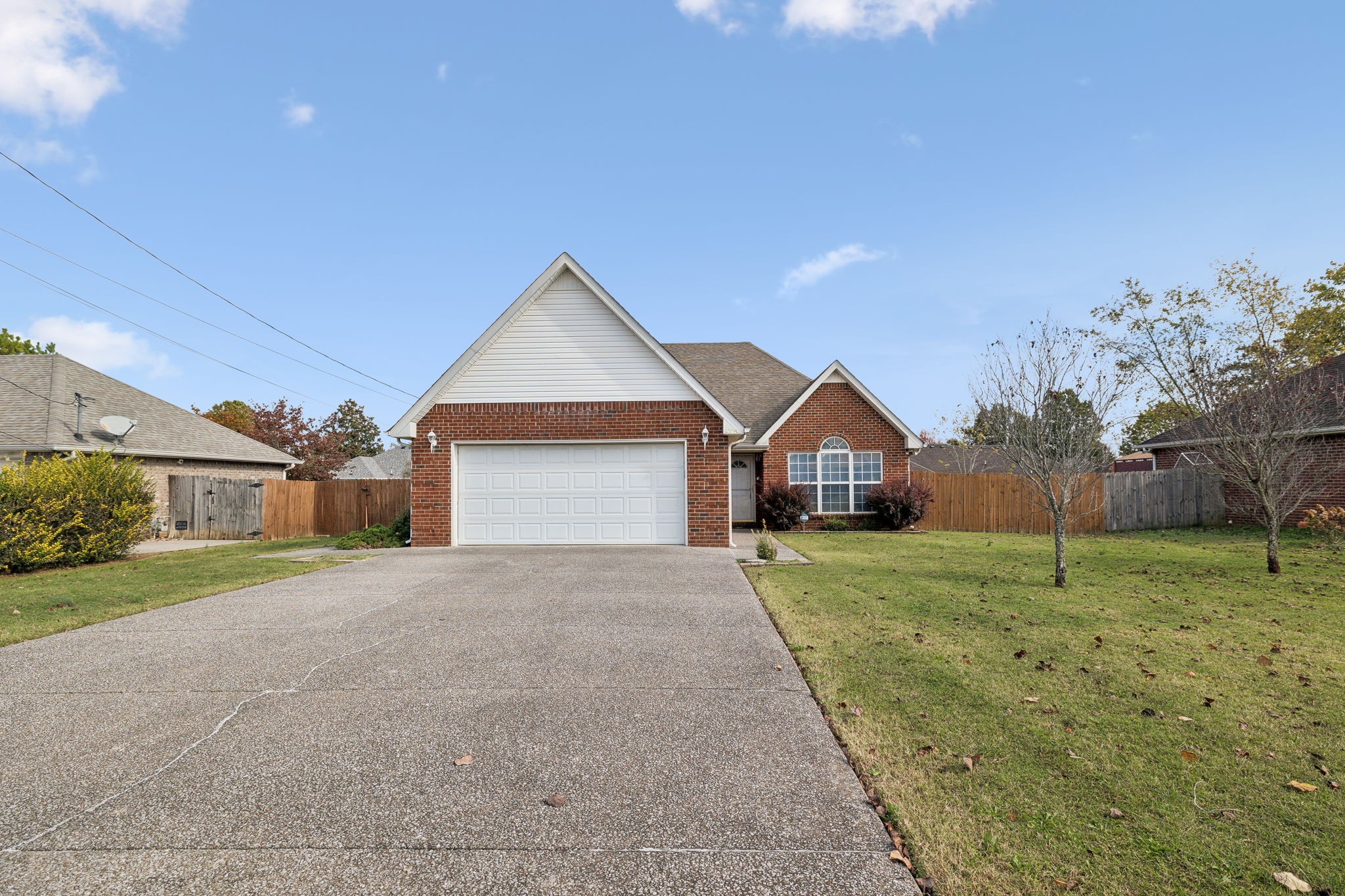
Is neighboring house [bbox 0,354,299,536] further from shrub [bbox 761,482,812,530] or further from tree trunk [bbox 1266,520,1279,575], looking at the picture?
tree trunk [bbox 1266,520,1279,575]

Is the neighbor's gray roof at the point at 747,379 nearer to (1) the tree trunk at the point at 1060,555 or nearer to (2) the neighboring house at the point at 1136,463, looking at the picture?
(1) the tree trunk at the point at 1060,555

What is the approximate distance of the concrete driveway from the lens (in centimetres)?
273

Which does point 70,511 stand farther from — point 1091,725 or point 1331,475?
point 1331,475

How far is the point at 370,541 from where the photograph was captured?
15.6 m

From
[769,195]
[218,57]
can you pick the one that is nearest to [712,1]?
[769,195]

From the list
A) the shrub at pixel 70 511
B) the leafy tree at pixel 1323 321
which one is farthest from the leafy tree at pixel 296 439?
the leafy tree at pixel 1323 321

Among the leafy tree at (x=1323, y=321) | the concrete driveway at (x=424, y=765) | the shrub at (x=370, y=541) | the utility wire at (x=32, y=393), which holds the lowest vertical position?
the concrete driveway at (x=424, y=765)

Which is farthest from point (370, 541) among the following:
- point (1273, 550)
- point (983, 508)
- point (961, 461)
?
point (961, 461)

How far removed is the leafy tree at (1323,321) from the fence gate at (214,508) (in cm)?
4041

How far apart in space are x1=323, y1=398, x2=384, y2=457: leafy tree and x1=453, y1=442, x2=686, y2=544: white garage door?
1990 inches

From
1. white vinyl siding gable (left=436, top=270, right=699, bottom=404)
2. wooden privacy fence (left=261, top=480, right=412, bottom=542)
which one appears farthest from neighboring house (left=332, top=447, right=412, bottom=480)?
white vinyl siding gable (left=436, top=270, right=699, bottom=404)

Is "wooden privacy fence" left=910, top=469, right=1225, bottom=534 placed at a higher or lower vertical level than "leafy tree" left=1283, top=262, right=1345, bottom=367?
lower

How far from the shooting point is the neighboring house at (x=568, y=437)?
14742 millimetres

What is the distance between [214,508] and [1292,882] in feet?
82.4
